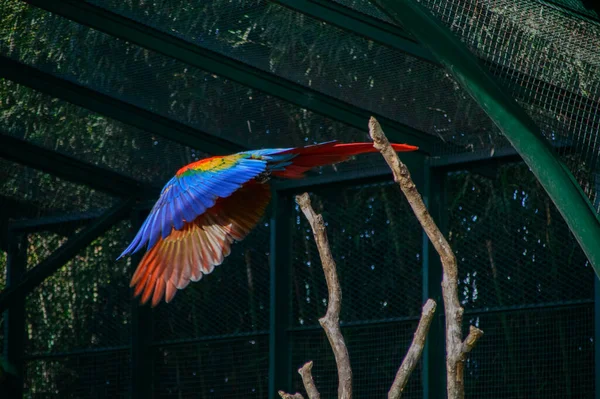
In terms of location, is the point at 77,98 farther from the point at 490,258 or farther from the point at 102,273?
the point at 490,258

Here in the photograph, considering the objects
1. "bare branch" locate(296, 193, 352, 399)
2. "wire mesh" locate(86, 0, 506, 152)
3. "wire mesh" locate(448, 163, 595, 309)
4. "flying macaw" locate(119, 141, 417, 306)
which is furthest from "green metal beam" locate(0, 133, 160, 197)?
"bare branch" locate(296, 193, 352, 399)

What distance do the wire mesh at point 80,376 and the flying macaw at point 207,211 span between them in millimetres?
2860

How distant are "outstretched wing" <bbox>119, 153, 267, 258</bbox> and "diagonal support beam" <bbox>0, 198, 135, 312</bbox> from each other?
277cm

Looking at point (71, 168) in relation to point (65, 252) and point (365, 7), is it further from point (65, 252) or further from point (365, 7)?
point (365, 7)

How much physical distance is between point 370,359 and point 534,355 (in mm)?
913

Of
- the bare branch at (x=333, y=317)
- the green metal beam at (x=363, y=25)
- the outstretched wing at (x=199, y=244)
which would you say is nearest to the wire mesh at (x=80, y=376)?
the green metal beam at (x=363, y=25)

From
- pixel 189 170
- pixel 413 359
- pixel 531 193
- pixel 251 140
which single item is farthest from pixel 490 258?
pixel 413 359

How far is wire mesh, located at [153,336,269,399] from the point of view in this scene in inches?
240

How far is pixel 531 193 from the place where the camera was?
5.25m

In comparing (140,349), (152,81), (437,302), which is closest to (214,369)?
(140,349)

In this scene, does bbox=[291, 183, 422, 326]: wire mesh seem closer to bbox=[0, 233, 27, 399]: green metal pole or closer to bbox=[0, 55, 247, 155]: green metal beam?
bbox=[0, 55, 247, 155]: green metal beam

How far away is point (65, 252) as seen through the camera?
670cm

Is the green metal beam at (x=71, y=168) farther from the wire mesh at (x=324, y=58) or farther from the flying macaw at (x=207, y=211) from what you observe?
the flying macaw at (x=207, y=211)

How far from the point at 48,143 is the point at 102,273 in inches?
36.9
